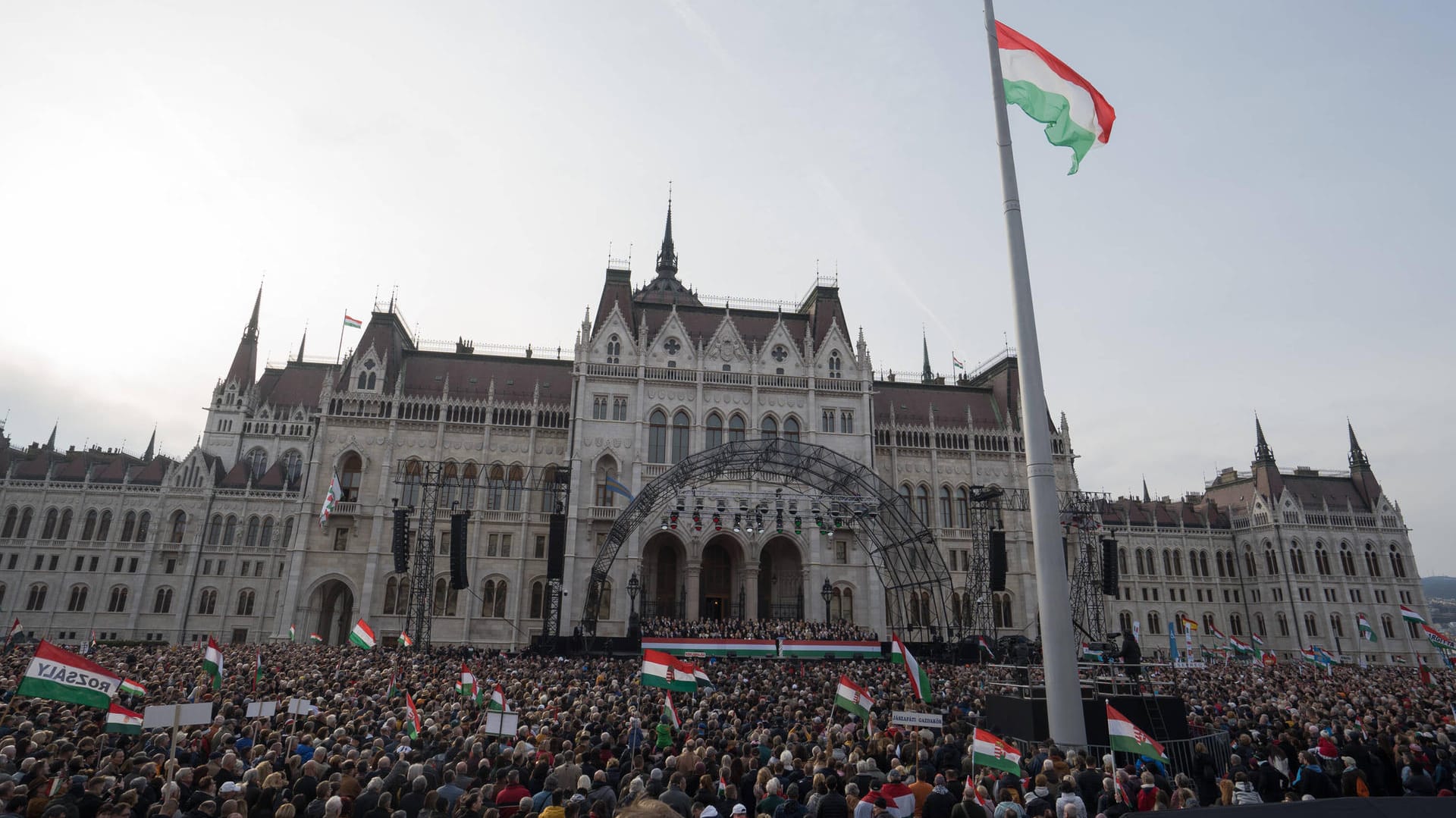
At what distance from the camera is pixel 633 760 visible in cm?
1050

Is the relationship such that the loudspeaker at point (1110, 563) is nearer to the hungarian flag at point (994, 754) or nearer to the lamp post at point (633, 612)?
the lamp post at point (633, 612)

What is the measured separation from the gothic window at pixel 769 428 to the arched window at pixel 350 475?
24.6 meters

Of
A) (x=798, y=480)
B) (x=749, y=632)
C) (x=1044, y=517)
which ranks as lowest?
(x=749, y=632)

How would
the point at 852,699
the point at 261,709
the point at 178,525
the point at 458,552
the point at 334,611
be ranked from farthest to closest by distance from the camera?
the point at 178,525, the point at 334,611, the point at 458,552, the point at 852,699, the point at 261,709

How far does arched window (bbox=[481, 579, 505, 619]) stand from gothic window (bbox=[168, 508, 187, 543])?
2489 centimetres

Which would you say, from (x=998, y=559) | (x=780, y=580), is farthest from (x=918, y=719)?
(x=780, y=580)

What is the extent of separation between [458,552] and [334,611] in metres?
19.7

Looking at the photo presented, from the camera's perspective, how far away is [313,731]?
12.4m

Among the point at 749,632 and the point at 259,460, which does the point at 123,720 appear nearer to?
the point at 749,632

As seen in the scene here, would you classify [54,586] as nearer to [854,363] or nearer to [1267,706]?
[854,363]

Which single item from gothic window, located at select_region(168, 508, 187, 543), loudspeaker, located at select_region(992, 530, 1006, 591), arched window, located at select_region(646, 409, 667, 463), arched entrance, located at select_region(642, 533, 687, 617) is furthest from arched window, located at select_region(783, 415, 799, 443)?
gothic window, located at select_region(168, 508, 187, 543)

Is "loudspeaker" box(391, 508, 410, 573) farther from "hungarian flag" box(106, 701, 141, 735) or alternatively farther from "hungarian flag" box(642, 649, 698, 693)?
"hungarian flag" box(106, 701, 141, 735)

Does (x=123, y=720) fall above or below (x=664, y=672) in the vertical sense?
below

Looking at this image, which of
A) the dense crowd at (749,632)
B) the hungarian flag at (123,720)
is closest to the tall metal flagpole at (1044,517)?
the hungarian flag at (123,720)
